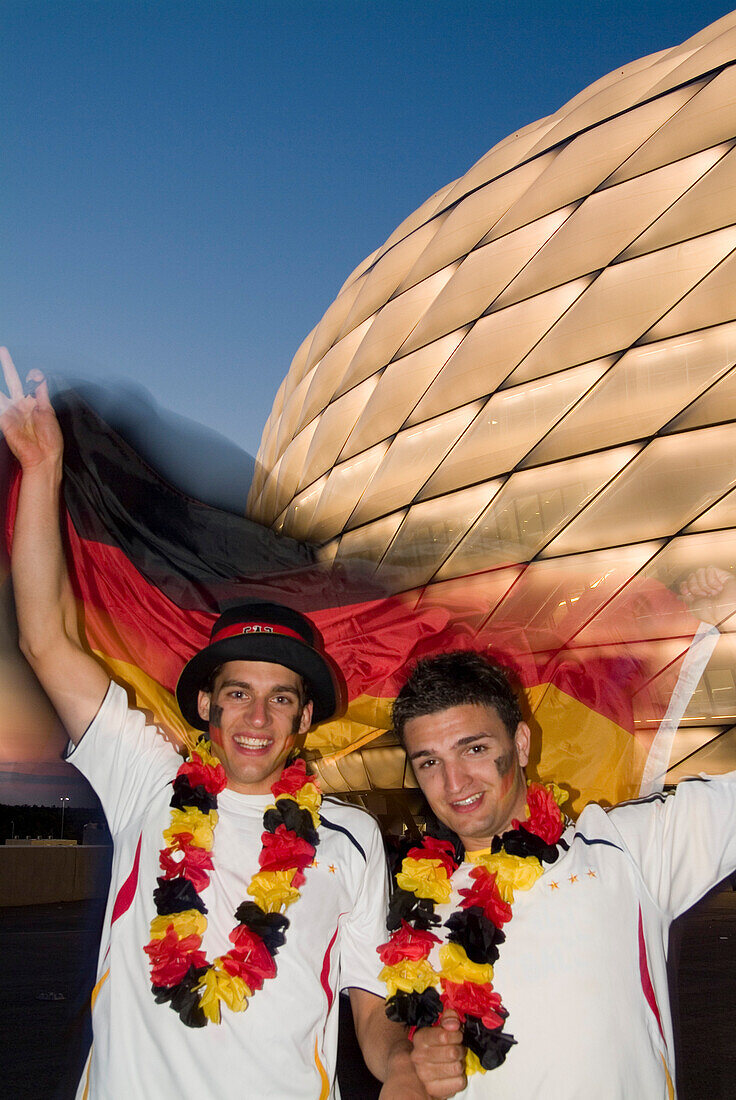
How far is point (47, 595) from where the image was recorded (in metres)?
2.76

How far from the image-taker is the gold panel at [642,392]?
797cm

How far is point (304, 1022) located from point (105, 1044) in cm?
53

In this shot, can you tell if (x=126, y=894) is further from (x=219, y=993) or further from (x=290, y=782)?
(x=290, y=782)

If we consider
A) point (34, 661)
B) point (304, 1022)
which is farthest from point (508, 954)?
point (34, 661)

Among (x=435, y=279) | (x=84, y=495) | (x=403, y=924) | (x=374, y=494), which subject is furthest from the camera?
(x=435, y=279)

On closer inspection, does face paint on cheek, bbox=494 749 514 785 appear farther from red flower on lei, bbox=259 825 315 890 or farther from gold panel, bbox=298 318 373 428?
gold panel, bbox=298 318 373 428

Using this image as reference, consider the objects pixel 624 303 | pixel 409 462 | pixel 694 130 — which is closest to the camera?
pixel 624 303

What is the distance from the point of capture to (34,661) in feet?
8.93

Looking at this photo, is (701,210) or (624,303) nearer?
(701,210)

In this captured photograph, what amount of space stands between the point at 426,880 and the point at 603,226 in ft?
28.4

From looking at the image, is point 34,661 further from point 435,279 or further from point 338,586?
point 435,279

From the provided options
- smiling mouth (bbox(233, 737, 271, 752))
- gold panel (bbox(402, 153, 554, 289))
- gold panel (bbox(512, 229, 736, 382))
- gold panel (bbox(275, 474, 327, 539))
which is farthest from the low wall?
smiling mouth (bbox(233, 737, 271, 752))

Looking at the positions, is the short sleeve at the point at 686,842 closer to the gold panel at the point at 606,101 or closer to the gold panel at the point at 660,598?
the gold panel at the point at 660,598

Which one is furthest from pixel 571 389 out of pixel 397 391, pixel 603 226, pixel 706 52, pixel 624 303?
pixel 706 52
